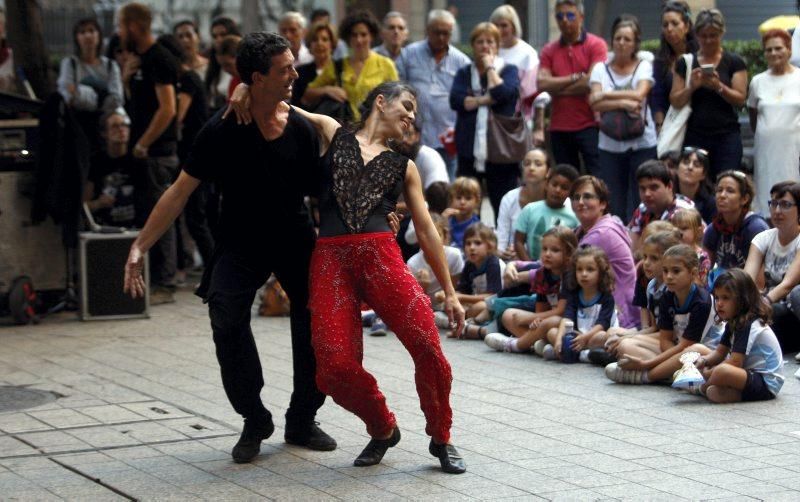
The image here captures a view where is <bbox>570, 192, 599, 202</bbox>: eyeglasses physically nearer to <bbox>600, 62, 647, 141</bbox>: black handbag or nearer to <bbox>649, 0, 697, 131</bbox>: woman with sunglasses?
<bbox>600, 62, 647, 141</bbox>: black handbag

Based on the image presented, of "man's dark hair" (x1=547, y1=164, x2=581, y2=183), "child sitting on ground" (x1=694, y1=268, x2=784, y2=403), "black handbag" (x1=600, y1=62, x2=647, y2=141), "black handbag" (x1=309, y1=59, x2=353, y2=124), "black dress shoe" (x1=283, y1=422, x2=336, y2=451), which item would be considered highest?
"black handbag" (x1=309, y1=59, x2=353, y2=124)

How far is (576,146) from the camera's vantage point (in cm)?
1286

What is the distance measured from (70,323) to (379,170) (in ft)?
18.7

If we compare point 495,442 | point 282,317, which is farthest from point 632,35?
point 495,442

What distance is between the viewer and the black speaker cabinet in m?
11.7

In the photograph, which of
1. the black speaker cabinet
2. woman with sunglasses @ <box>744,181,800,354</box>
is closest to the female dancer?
woman with sunglasses @ <box>744,181,800,354</box>

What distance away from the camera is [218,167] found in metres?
6.85

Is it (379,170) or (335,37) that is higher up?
(335,37)

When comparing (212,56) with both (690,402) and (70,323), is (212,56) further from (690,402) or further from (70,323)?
(690,402)

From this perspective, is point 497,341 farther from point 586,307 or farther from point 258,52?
point 258,52

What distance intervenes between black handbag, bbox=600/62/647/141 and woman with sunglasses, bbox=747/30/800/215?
0.96 meters

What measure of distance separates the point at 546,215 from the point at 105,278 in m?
3.44

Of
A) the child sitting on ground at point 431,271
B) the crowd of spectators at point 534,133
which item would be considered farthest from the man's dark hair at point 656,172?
the child sitting on ground at point 431,271

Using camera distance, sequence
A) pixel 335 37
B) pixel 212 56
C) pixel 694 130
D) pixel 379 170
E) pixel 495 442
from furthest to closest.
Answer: pixel 212 56 < pixel 335 37 < pixel 694 130 < pixel 495 442 < pixel 379 170
